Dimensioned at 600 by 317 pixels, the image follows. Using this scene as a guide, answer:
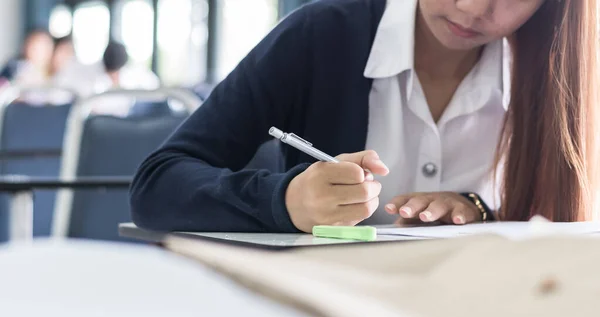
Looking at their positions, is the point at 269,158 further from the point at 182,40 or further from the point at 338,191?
the point at 182,40

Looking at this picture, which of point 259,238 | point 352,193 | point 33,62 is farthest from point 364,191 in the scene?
point 33,62

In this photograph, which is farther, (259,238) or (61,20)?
(61,20)

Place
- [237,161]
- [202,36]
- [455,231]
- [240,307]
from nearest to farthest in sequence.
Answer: [240,307]
[455,231]
[237,161]
[202,36]

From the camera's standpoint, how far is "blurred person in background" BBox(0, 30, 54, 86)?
7.05m

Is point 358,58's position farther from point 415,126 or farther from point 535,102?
point 535,102

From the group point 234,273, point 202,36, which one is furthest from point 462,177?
point 202,36

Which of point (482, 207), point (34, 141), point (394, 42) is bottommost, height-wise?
point (34, 141)

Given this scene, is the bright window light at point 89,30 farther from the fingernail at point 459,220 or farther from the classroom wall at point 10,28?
the fingernail at point 459,220

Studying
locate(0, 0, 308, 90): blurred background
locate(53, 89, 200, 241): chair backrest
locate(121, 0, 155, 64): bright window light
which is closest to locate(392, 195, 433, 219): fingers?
locate(53, 89, 200, 241): chair backrest

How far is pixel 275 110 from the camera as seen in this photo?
1.19 metres

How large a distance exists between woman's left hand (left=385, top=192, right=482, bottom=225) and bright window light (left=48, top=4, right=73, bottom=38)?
35.8 ft

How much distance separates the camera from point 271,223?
0.92 metres

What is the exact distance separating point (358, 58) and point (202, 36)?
25.3ft

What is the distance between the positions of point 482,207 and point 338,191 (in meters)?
0.32
